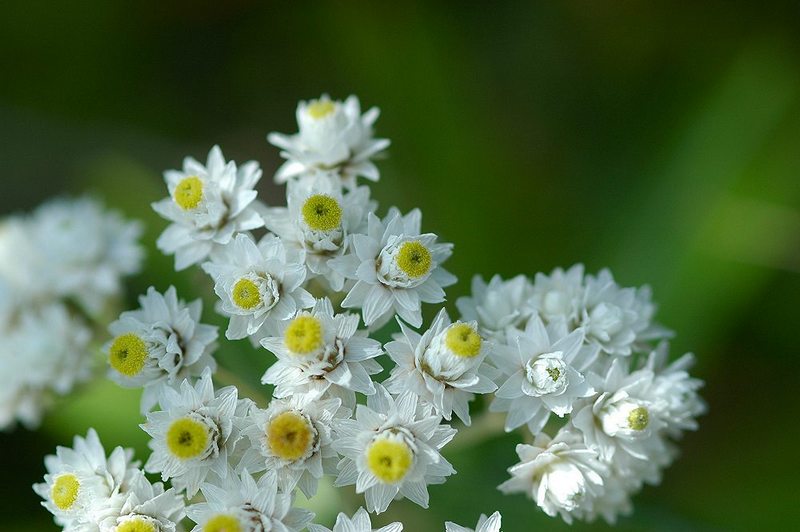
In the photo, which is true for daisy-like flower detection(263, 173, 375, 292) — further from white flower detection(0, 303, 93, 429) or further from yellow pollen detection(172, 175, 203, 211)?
white flower detection(0, 303, 93, 429)

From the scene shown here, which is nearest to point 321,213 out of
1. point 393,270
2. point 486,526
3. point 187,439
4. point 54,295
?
point 393,270

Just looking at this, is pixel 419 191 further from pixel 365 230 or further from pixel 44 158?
pixel 44 158

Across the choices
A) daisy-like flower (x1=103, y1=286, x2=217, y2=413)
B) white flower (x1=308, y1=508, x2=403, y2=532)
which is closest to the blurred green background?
daisy-like flower (x1=103, y1=286, x2=217, y2=413)

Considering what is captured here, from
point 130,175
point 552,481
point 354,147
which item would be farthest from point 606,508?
point 130,175

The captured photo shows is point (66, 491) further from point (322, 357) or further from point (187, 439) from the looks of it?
point (322, 357)

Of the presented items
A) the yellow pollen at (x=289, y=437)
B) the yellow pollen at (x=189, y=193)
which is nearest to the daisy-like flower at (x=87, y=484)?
the yellow pollen at (x=289, y=437)

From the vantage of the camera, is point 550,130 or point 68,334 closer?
point 68,334
